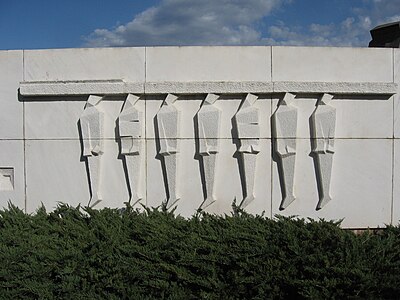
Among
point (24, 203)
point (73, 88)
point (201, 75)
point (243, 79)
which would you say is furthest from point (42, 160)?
point (243, 79)

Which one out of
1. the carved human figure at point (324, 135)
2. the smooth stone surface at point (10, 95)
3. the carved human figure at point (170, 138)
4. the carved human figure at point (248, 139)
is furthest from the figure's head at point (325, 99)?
the smooth stone surface at point (10, 95)

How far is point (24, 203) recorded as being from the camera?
6.07 meters

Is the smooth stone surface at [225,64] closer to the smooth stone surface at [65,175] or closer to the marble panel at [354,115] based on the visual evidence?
the marble panel at [354,115]

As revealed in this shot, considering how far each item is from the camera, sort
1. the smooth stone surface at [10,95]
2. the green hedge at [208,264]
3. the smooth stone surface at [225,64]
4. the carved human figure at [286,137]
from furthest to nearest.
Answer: the smooth stone surface at [10,95] → the smooth stone surface at [225,64] → the carved human figure at [286,137] → the green hedge at [208,264]

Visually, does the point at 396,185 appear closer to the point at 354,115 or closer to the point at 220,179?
the point at 354,115

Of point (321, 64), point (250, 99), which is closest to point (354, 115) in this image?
point (321, 64)

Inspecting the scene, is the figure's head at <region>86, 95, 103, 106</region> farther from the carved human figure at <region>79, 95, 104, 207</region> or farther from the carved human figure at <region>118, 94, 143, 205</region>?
the carved human figure at <region>118, 94, 143, 205</region>

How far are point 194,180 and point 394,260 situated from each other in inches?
110

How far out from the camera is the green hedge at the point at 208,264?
153 inches

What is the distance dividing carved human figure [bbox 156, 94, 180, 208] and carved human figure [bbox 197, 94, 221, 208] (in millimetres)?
336

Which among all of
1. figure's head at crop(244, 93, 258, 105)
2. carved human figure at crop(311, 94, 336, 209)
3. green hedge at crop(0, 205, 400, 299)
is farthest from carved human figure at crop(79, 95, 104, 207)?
carved human figure at crop(311, 94, 336, 209)

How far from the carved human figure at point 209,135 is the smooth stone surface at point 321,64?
977 mm

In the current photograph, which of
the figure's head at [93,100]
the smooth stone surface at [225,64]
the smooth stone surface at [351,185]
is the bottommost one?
the smooth stone surface at [351,185]

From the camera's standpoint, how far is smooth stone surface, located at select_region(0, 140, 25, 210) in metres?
6.06
